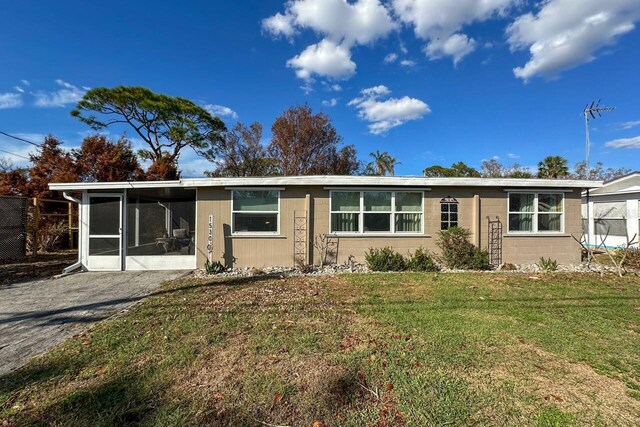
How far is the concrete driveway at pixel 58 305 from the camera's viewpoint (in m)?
3.66

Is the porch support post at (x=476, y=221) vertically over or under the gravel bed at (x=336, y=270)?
over

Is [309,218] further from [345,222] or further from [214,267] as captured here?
[214,267]

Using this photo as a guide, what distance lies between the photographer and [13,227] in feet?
33.2

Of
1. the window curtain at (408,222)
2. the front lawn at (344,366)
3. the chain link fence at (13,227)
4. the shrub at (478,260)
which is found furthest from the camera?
the chain link fence at (13,227)

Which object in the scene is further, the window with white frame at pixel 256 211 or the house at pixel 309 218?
the window with white frame at pixel 256 211

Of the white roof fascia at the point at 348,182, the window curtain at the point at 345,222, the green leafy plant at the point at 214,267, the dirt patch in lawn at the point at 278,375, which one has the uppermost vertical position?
the white roof fascia at the point at 348,182

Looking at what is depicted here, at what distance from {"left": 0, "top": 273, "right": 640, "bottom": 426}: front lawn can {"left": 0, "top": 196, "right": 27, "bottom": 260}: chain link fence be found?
28.6 ft

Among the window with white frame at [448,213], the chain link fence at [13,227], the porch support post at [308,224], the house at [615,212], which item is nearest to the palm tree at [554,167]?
the house at [615,212]

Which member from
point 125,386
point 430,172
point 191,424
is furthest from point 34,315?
point 430,172

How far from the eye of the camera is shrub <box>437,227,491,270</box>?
839cm

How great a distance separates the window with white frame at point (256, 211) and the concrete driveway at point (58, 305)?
2092 millimetres

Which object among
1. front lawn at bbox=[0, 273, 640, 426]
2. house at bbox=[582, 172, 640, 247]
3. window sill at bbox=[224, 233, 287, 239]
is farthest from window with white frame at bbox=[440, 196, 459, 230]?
house at bbox=[582, 172, 640, 247]

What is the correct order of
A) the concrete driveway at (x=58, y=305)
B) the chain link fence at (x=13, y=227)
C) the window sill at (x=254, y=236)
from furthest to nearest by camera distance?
the chain link fence at (x=13, y=227) < the window sill at (x=254, y=236) < the concrete driveway at (x=58, y=305)

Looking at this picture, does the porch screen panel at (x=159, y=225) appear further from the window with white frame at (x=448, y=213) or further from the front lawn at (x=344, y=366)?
the window with white frame at (x=448, y=213)
